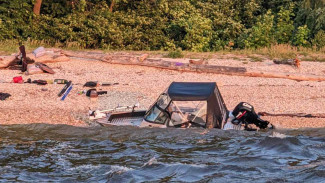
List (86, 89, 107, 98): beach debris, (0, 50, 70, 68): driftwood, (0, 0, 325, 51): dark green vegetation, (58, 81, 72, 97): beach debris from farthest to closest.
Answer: (0, 0, 325, 51): dark green vegetation → (0, 50, 70, 68): driftwood → (58, 81, 72, 97): beach debris → (86, 89, 107, 98): beach debris

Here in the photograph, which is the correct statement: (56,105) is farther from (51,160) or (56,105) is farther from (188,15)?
(188,15)

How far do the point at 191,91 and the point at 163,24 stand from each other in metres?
13.5

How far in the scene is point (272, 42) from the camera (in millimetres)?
26922

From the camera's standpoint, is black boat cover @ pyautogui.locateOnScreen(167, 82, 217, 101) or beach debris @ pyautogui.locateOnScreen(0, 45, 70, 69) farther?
beach debris @ pyautogui.locateOnScreen(0, 45, 70, 69)

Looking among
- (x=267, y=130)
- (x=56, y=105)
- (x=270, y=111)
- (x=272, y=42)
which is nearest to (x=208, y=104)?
(x=267, y=130)

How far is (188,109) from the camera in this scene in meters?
14.6

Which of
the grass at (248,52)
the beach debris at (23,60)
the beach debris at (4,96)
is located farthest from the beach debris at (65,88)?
the grass at (248,52)

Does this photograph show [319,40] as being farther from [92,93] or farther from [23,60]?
[23,60]

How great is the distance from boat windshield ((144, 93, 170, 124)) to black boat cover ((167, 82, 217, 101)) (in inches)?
7.2

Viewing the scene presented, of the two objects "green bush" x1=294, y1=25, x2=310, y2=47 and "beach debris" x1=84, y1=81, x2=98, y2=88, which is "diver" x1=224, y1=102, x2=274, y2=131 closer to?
"beach debris" x1=84, y1=81, x2=98, y2=88

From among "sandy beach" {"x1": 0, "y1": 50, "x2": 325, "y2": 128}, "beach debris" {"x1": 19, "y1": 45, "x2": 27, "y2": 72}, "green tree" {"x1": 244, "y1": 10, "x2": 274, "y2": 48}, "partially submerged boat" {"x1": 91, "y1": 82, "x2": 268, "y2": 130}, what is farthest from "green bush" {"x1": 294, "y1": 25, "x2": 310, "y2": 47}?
"partially submerged boat" {"x1": 91, "y1": 82, "x2": 268, "y2": 130}

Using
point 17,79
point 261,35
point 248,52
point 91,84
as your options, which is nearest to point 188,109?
point 91,84

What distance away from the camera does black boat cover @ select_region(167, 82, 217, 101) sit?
14602 millimetres

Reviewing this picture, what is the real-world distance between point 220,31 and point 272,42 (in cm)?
245
